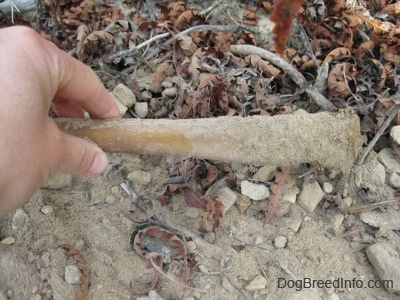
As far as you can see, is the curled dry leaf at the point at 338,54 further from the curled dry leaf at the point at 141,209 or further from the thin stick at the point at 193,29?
the curled dry leaf at the point at 141,209

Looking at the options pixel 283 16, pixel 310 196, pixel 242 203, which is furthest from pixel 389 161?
pixel 283 16

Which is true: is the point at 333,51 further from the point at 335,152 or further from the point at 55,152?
the point at 55,152

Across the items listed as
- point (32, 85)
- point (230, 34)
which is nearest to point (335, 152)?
point (230, 34)

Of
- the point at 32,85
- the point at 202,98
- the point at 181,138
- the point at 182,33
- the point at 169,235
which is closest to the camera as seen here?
the point at 32,85

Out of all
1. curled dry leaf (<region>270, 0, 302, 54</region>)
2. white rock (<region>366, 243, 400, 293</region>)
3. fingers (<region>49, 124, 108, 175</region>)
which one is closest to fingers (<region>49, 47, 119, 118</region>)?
fingers (<region>49, 124, 108, 175</region>)

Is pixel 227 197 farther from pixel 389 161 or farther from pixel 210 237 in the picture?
pixel 389 161

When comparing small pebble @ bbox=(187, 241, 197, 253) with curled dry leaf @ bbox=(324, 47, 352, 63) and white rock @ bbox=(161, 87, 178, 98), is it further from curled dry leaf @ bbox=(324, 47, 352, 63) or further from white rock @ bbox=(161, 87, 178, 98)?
curled dry leaf @ bbox=(324, 47, 352, 63)
